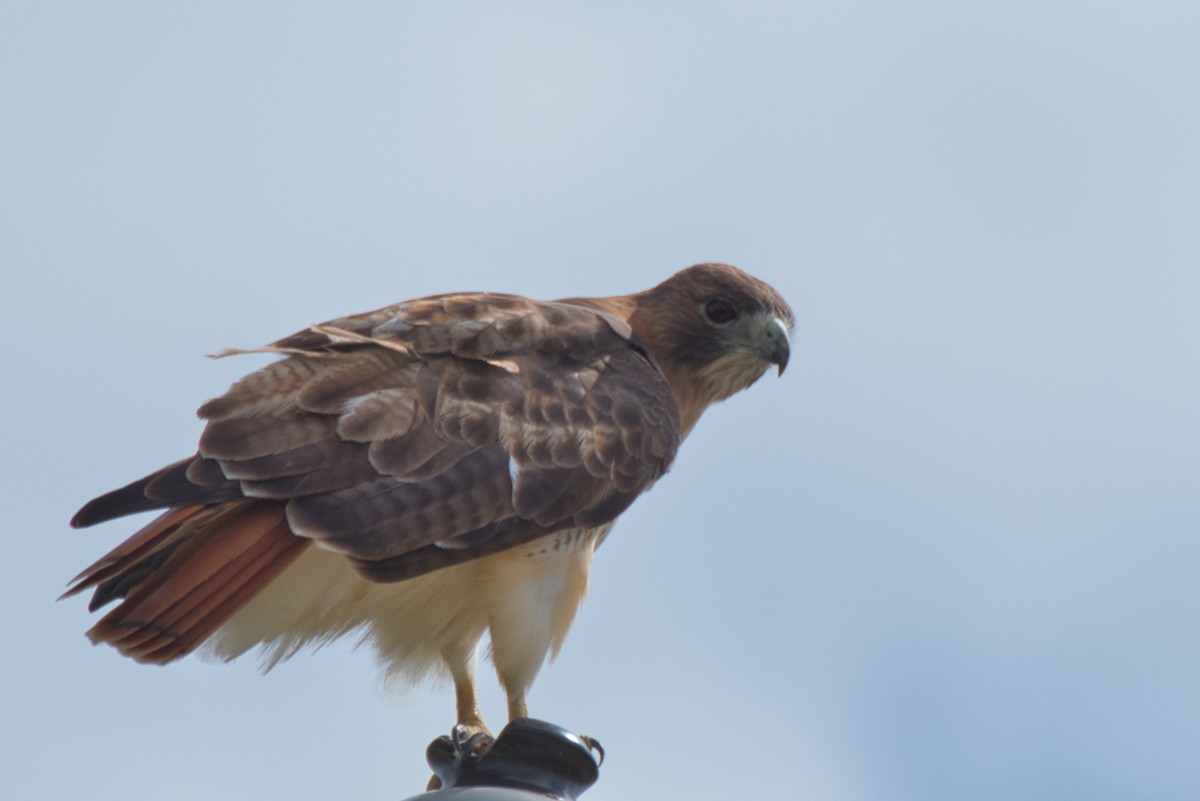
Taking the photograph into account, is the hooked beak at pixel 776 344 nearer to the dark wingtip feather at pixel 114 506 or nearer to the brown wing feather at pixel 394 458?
the brown wing feather at pixel 394 458

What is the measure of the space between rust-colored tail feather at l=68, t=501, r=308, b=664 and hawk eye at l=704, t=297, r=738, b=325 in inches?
96.7

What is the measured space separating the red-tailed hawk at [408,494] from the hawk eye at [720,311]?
0.62 metres

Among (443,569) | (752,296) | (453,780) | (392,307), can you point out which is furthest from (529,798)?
(752,296)

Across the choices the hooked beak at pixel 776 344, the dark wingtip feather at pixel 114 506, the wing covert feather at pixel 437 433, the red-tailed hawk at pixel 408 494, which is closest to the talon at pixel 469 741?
the red-tailed hawk at pixel 408 494

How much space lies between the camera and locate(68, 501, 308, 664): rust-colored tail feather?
4.28 metres

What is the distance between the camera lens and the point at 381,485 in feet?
15.7

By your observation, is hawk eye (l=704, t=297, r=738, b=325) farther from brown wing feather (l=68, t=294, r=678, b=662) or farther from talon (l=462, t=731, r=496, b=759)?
talon (l=462, t=731, r=496, b=759)

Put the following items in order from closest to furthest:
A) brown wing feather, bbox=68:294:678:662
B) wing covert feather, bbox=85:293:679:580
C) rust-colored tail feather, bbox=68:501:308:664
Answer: rust-colored tail feather, bbox=68:501:308:664 < brown wing feather, bbox=68:294:678:662 < wing covert feather, bbox=85:293:679:580

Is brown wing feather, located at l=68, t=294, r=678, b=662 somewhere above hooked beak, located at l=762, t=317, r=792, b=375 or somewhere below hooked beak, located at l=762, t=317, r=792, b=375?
below

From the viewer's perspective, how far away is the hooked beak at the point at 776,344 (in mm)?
6438

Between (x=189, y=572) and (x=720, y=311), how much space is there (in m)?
2.80

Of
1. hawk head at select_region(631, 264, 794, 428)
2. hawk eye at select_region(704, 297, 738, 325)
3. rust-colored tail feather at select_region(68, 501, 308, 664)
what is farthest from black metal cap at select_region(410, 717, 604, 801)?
hawk eye at select_region(704, 297, 738, 325)

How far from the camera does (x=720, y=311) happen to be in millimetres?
6566

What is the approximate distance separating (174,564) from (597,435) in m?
1.52
